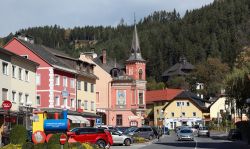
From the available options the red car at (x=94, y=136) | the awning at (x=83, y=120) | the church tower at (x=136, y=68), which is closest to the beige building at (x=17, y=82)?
the red car at (x=94, y=136)

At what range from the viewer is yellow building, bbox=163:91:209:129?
423 ft

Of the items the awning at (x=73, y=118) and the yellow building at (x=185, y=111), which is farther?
the yellow building at (x=185, y=111)

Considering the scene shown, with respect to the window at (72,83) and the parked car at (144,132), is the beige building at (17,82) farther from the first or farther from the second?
the window at (72,83)

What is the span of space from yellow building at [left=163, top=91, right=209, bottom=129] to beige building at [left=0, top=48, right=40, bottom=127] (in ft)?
237

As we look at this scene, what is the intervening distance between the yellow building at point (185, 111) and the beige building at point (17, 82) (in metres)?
72.1

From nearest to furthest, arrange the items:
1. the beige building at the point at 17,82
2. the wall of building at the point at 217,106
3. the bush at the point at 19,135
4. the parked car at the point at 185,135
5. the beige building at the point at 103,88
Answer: the bush at the point at 19,135 < the beige building at the point at 17,82 < the parked car at the point at 185,135 < the beige building at the point at 103,88 < the wall of building at the point at 217,106

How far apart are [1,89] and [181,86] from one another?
386 ft

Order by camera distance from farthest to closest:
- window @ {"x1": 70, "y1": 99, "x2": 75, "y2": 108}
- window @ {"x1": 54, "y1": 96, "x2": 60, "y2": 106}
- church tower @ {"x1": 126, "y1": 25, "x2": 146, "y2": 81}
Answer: church tower @ {"x1": 126, "y1": 25, "x2": 146, "y2": 81} → window @ {"x1": 70, "y1": 99, "x2": 75, "y2": 108} → window @ {"x1": 54, "y1": 96, "x2": 60, "y2": 106}

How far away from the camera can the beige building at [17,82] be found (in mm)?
52306

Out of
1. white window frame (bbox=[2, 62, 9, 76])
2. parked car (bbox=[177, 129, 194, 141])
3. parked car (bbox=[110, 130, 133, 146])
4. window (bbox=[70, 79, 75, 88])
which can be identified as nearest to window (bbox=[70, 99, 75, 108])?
window (bbox=[70, 79, 75, 88])

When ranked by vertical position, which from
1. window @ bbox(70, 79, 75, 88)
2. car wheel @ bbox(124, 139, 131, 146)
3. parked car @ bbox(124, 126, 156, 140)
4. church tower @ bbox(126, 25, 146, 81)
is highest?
church tower @ bbox(126, 25, 146, 81)

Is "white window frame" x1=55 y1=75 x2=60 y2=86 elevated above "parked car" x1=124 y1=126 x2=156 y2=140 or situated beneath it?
elevated above

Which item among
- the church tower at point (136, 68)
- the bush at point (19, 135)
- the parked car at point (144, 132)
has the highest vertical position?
the church tower at point (136, 68)

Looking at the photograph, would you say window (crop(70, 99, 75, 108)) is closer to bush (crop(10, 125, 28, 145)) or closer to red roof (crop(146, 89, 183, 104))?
bush (crop(10, 125, 28, 145))
